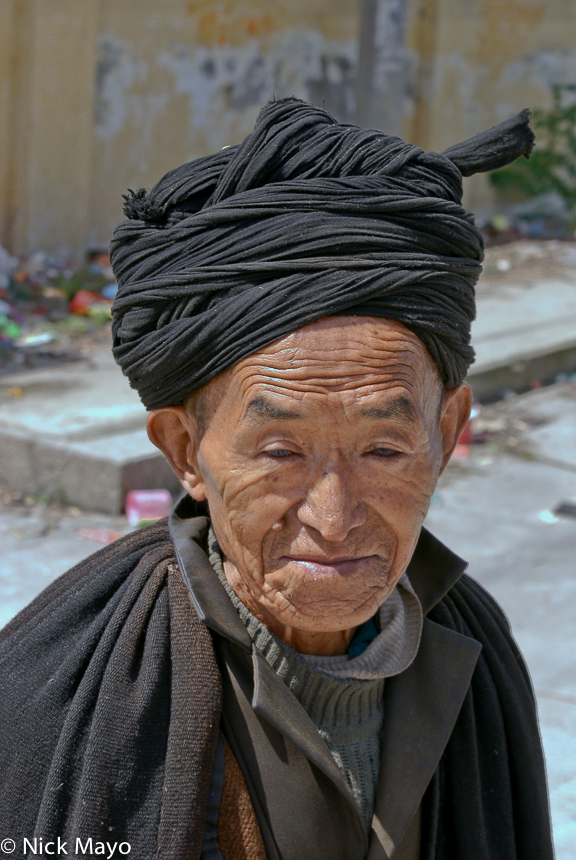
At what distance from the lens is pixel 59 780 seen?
135cm

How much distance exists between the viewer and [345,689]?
1.56m

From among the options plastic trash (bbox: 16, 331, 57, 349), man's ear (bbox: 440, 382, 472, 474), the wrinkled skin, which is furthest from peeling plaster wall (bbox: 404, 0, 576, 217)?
the wrinkled skin

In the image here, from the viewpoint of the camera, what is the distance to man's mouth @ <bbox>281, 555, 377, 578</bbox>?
140cm

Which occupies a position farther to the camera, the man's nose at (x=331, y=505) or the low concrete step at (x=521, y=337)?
the low concrete step at (x=521, y=337)

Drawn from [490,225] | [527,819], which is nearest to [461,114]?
[490,225]

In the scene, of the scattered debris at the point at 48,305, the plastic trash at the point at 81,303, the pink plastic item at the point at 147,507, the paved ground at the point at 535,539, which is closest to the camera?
the paved ground at the point at 535,539

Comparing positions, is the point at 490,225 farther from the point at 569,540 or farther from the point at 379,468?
the point at 379,468

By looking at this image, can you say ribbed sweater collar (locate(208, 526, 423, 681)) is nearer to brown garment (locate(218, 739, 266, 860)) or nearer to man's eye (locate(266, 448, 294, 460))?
brown garment (locate(218, 739, 266, 860))

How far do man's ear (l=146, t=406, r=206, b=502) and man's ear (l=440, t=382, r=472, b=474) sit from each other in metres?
0.39

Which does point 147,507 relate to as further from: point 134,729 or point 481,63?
point 481,63

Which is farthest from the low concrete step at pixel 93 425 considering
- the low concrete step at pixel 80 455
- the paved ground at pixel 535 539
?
the paved ground at pixel 535 539

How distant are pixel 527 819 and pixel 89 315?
6.19 meters

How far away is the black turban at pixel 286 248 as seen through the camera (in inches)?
52.8

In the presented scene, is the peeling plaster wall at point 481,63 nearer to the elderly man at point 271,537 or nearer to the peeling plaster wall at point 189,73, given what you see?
the peeling plaster wall at point 189,73
